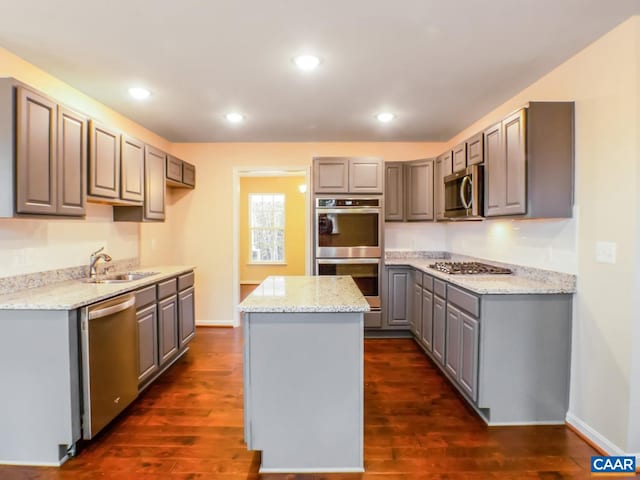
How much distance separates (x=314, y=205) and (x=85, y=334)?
8.72ft

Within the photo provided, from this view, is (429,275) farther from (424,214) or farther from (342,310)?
(342,310)

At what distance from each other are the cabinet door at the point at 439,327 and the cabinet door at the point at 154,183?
2914mm

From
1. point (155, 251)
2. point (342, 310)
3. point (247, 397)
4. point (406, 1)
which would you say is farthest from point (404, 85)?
point (155, 251)

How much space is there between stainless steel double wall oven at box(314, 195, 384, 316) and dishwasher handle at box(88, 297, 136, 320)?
2.08m

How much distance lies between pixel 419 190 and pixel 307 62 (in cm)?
239

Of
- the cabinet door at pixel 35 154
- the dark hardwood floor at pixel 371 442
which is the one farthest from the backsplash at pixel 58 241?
the dark hardwood floor at pixel 371 442

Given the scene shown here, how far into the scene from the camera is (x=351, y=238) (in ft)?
13.5

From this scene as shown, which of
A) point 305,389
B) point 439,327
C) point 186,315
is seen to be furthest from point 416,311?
point 186,315

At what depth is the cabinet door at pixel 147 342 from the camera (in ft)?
8.83

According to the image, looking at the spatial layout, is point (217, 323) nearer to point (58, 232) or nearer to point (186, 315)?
point (186, 315)

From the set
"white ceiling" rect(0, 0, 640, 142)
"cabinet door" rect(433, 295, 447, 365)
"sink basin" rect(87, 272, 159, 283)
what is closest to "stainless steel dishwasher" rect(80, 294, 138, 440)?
"sink basin" rect(87, 272, 159, 283)

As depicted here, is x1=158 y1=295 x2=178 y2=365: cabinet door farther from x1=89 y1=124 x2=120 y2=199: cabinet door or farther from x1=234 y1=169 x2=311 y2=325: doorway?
x1=234 y1=169 x2=311 y2=325: doorway

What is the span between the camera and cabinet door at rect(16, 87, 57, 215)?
1992 mm

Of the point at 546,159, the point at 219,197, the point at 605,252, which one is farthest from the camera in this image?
the point at 219,197
